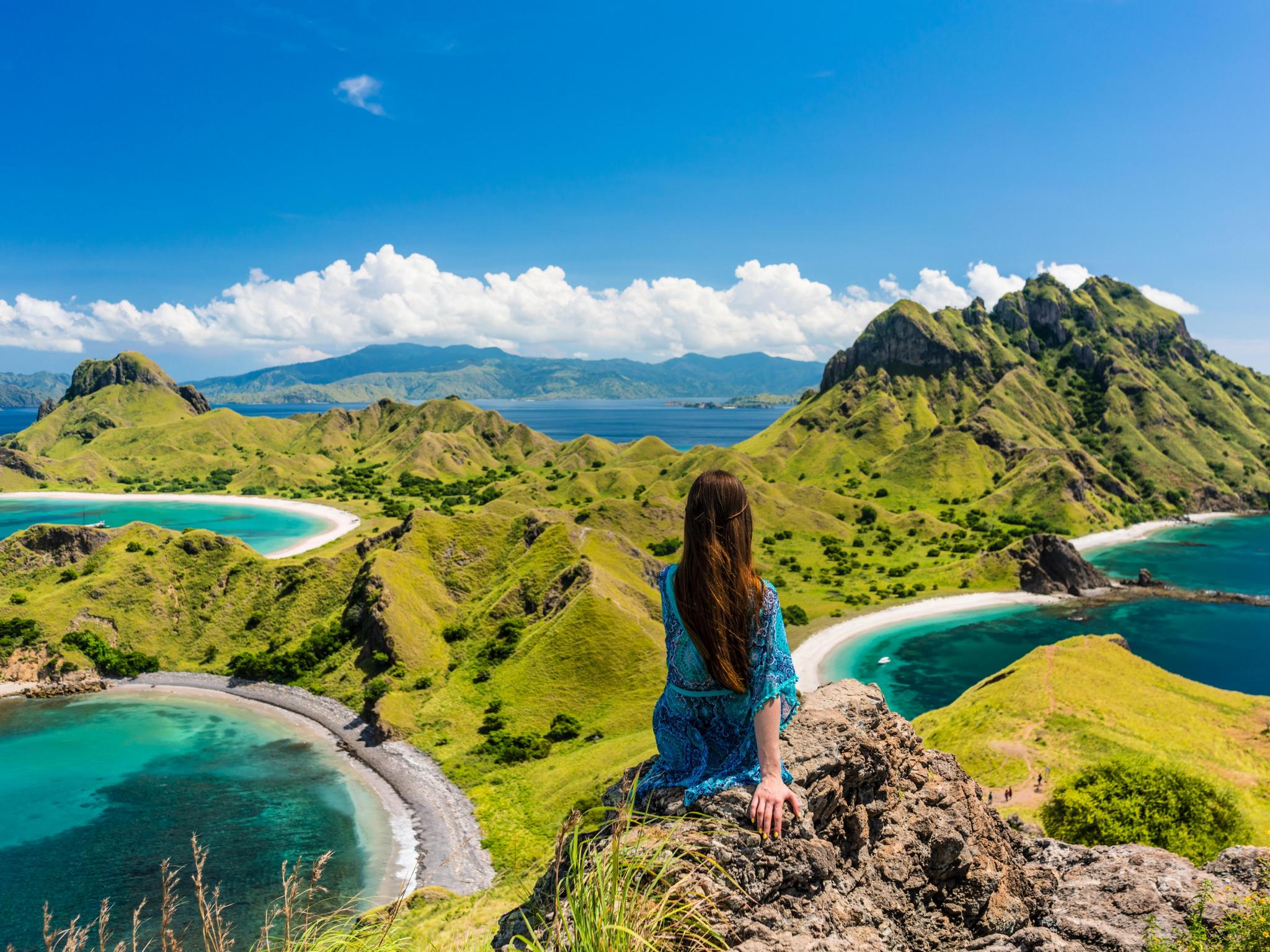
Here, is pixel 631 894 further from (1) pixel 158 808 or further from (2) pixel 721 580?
(1) pixel 158 808

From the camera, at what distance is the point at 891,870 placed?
9.00m

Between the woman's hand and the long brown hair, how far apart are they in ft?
3.15

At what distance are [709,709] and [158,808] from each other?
63.8m

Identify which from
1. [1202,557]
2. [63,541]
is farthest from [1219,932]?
[1202,557]

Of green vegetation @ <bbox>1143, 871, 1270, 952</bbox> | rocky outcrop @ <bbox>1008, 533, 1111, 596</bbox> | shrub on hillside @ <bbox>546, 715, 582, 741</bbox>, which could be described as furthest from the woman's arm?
rocky outcrop @ <bbox>1008, 533, 1111, 596</bbox>

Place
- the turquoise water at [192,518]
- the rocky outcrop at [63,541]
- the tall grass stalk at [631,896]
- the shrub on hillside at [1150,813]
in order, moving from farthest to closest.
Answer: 1. the turquoise water at [192,518]
2. the rocky outcrop at [63,541]
3. the shrub on hillside at [1150,813]
4. the tall grass stalk at [631,896]

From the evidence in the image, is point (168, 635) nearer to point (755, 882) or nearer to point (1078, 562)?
point (755, 882)

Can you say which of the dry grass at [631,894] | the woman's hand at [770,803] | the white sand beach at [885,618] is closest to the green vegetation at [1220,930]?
the woman's hand at [770,803]

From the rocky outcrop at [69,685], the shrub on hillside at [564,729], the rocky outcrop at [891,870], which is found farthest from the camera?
the rocky outcrop at [69,685]

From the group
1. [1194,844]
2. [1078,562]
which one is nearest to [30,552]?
[1194,844]

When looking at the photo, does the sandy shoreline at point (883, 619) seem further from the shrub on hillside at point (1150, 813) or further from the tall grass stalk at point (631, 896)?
the tall grass stalk at point (631, 896)

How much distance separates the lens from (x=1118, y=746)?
49.8 metres

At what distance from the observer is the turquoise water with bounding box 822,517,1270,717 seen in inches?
3492

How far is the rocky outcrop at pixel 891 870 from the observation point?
7305 millimetres
